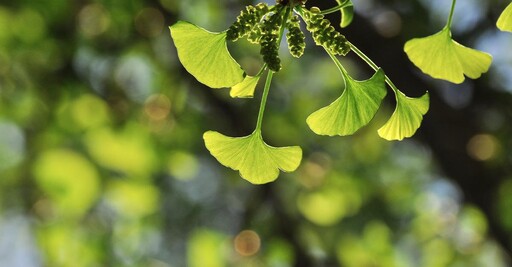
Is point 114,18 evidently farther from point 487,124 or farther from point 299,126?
point 487,124

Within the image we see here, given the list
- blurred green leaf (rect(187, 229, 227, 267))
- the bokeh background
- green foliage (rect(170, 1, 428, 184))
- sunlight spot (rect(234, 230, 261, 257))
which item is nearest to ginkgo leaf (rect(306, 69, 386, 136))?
green foliage (rect(170, 1, 428, 184))

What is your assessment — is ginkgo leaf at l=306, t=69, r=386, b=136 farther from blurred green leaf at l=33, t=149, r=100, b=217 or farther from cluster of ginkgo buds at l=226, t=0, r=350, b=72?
blurred green leaf at l=33, t=149, r=100, b=217

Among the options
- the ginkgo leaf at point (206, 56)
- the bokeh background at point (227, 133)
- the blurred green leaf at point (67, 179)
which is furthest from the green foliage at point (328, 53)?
Answer: the blurred green leaf at point (67, 179)

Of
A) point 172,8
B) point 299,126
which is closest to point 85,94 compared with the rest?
point 172,8

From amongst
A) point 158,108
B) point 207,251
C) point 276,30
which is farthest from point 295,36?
point 207,251

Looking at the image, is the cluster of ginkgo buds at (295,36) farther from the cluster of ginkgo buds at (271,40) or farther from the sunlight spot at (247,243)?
the sunlight spot at (247,243)

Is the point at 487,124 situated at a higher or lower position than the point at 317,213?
higher
